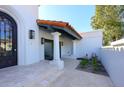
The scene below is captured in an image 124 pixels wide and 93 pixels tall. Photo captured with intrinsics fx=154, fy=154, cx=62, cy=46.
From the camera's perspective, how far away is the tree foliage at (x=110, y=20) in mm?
18578

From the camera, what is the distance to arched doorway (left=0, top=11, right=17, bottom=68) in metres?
6.85

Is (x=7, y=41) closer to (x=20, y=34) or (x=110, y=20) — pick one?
(x=20, y=34)

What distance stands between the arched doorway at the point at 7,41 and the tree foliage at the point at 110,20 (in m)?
14.2

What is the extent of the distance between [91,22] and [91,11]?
1.97m

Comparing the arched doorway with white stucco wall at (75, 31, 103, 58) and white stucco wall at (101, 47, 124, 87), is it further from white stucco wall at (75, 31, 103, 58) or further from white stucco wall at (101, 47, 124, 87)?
white stucco wall at (75, 31, 103, 58)

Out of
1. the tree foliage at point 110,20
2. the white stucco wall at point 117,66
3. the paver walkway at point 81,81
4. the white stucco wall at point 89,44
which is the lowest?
the paver walkway at point 81,81

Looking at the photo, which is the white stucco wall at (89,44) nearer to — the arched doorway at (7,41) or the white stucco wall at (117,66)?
the white stucco wall at (117,66)

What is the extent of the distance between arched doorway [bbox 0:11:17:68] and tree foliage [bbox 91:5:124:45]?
559 inches

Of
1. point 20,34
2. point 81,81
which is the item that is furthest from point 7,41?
point 81,81

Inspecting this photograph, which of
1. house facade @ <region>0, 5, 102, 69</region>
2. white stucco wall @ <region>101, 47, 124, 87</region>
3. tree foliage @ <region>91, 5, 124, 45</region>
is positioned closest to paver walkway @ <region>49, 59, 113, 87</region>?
white stucco wall @ <region>101, 47, 124, 87</region>

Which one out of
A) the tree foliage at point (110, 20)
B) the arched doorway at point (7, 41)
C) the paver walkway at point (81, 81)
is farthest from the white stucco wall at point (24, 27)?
the tree foliage at point (110, 20)

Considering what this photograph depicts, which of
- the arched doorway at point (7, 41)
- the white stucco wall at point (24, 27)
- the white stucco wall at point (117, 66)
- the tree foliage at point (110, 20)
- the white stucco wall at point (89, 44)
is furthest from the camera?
the tree foliage at point (110, 20)

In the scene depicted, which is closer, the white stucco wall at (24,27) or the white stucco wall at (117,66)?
the white stucco wall at (117,66)
